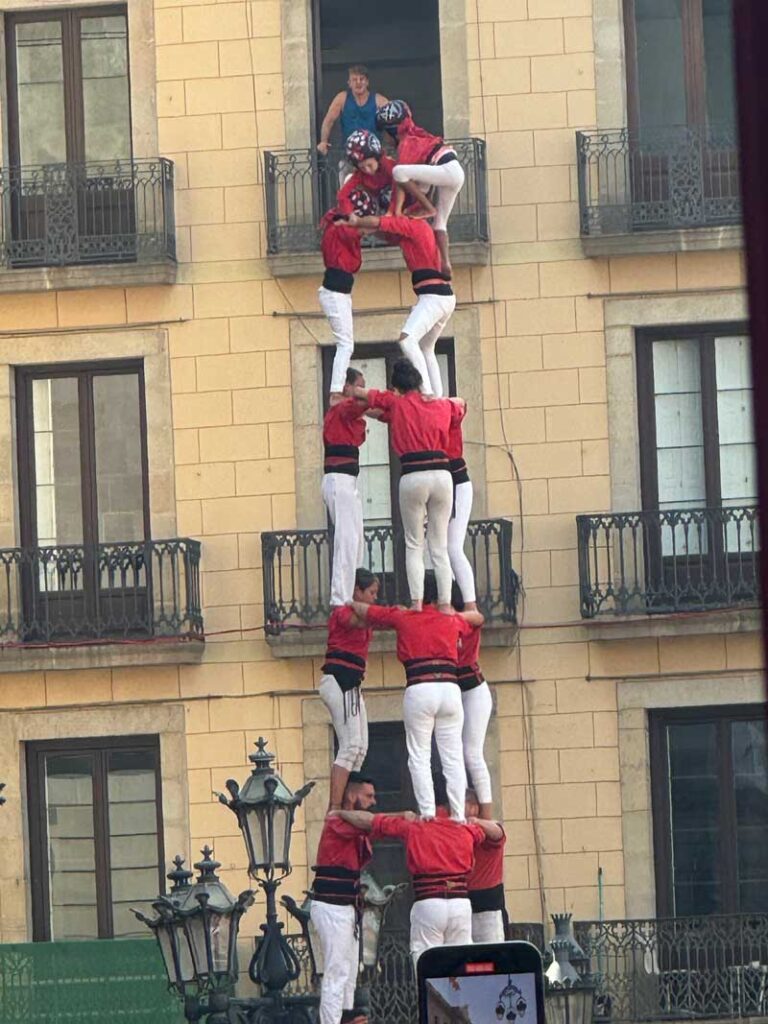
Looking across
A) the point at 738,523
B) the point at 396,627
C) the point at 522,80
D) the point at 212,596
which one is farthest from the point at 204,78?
the point at 396,627

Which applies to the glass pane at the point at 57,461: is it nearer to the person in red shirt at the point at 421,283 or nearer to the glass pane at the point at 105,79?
the glass pane at the point at 105,79

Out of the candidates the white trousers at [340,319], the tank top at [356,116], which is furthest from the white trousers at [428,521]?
the tank top at [356,116]

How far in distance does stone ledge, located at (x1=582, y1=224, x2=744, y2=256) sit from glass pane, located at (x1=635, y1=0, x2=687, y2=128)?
48.4 inches

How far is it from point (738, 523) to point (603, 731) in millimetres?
2360

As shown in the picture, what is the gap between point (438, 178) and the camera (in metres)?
17.3

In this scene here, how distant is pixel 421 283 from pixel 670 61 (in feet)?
31.1

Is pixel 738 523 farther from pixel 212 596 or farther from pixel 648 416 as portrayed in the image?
pixel 212 596

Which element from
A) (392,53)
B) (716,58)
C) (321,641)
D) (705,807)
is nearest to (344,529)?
(321,641)

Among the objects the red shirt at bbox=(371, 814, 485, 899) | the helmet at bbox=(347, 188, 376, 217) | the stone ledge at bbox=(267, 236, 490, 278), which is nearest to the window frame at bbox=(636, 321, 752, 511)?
the stone ledge at bbox=(267, 236, 490, 278)

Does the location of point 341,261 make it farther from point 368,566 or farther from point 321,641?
point 321,641

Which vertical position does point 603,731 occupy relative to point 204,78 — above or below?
below

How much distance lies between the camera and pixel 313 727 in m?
25.9

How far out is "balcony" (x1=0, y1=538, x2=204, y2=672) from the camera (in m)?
25.8

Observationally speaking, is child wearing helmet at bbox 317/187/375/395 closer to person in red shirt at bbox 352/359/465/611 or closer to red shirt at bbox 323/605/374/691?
person in red shirt at bbox 352/359/465/611
